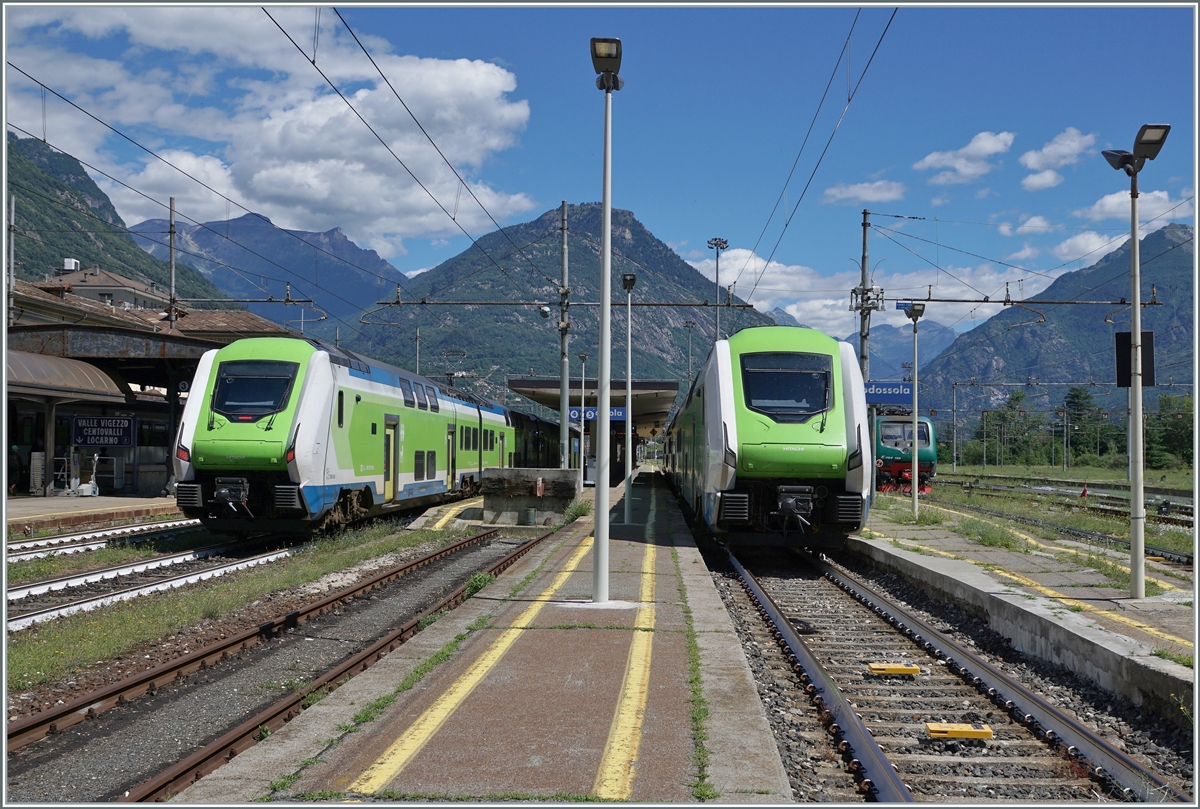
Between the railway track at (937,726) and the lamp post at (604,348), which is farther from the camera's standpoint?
the lamp post at (604,348)

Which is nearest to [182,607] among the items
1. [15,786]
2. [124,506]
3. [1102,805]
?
[15,786]

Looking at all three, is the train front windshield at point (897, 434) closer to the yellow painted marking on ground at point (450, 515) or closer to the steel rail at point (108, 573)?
the yellow painted marking on ground at point (450, 515)

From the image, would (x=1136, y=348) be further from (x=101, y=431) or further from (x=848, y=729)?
(x=101, y=431)

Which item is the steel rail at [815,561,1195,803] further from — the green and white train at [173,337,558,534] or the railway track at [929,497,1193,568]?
the green and white train at [173,337,558,534]

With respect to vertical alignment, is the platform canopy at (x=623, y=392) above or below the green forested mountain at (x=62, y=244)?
below

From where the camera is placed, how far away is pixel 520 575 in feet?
40.9

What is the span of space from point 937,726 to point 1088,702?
5.77 feet

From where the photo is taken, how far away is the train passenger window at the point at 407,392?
20969 mm

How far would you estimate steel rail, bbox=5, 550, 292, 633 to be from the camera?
31.9ft

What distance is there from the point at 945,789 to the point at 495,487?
16589 mm

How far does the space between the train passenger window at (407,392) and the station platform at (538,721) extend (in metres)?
11.8

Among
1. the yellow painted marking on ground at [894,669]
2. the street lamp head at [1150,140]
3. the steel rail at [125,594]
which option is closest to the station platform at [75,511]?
the steel rail at [125,594]

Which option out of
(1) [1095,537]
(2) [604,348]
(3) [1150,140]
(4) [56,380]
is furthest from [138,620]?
(4) [56,380]

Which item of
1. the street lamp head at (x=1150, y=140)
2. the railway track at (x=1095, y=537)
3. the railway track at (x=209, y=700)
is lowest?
the railway track at (x=209, y=700)
